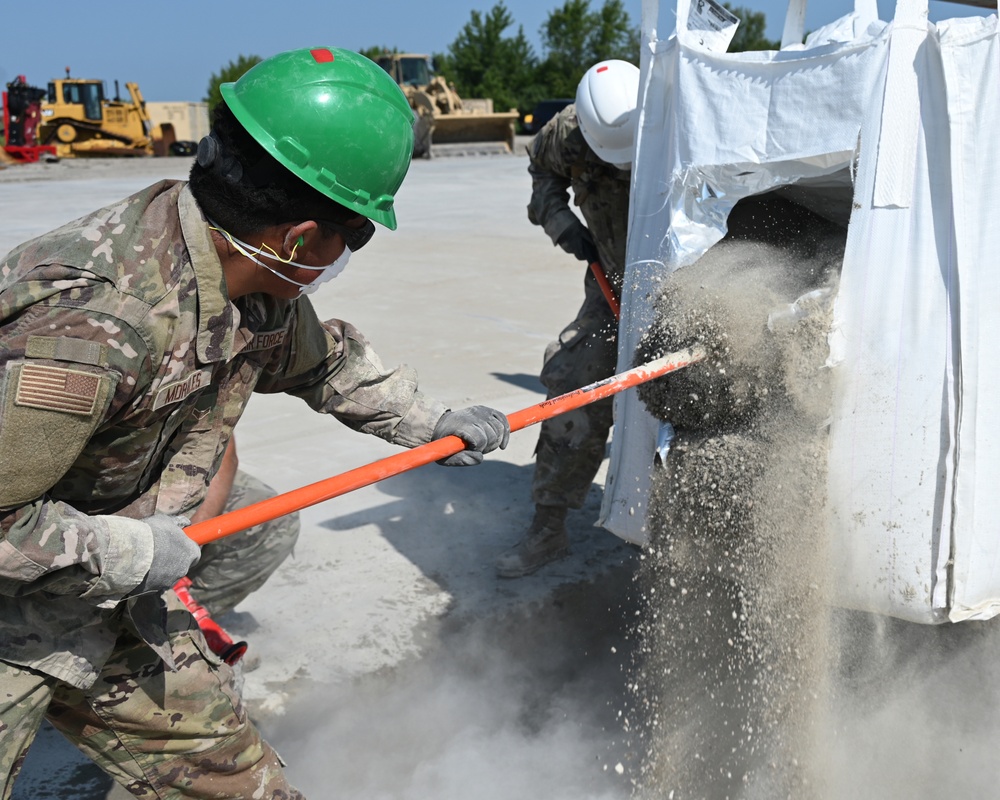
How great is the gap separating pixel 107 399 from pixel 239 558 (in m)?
1.41

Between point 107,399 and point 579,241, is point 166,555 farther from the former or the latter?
point 579,241

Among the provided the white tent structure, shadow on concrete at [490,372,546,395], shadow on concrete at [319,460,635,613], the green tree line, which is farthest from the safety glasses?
the green tree line

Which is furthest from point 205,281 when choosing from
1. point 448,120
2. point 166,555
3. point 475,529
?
point 448,120

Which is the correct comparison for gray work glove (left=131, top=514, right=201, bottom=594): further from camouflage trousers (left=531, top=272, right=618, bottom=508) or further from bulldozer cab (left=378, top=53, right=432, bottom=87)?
bulldozer cab (left=378, top=53, right=432, bottom=87)

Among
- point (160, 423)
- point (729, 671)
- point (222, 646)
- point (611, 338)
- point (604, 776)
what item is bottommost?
point (604, 776)

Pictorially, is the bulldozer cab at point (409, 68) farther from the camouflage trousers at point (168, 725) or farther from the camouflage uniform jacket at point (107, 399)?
the camouflage trousers at point (168, 725)

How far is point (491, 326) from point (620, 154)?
3527 millimetres

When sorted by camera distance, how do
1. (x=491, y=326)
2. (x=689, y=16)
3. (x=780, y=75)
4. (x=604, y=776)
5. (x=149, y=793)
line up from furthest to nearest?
(x=491, y=326), (x=604, y=776), (x=689, y=16), (x=780, y=75), (x=149, y=793)

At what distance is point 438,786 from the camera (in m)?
2.64

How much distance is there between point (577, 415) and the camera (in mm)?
3551

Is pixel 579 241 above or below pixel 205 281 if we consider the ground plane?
below

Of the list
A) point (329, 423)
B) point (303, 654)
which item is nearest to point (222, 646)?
point (303, 654)

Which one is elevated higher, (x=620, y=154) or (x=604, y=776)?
(x=620, y=154)

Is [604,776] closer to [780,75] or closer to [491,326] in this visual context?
[780,75]
